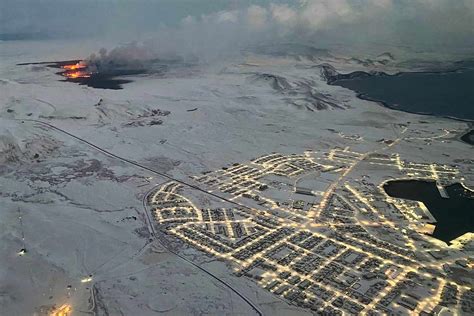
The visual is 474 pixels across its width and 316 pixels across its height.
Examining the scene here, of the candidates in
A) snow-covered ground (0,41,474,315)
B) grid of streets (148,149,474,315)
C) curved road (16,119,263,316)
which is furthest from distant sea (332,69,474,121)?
curved road (16,119,263,316)

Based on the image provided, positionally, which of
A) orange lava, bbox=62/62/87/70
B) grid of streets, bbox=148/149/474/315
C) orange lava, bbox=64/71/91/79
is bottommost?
grid of streets, bbox=148/149/474/315

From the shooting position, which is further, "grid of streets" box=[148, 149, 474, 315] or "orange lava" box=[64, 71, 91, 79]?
"orange lava" box=[64, 71, 91, 79]

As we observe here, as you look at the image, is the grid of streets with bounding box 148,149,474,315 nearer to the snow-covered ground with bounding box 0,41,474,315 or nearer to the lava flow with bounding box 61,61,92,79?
the snow-covered ground with bounding box 0,41,474,315

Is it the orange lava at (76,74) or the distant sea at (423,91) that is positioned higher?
the orange lava at (76,74)

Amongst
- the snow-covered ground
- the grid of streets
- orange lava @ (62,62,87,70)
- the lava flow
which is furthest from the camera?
orange lava @ (62,62,87,70)

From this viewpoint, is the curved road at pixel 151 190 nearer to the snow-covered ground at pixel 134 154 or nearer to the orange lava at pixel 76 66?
the snow-covered ground at pixel 134 154

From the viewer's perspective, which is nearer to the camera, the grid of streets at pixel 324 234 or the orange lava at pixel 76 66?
the grid of streets at pixel 324 234

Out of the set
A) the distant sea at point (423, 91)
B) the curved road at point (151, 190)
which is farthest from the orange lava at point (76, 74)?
the distant sea at point (423, 91)

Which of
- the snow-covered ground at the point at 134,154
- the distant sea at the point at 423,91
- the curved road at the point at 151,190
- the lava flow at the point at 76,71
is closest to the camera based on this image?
the curved road at the point at 151,190
